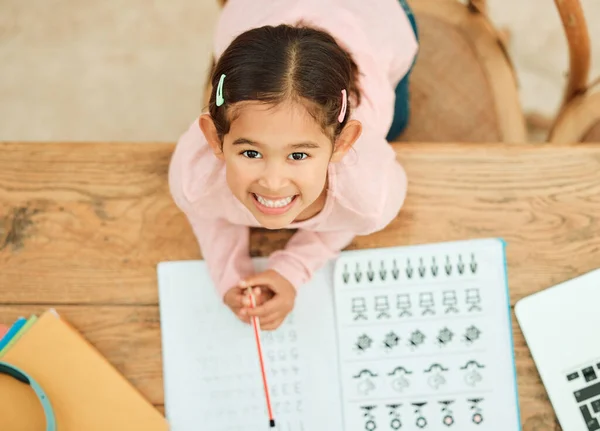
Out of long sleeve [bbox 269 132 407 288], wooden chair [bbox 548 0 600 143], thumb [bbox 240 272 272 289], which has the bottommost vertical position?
thumb [bbox 240 272 272 289]

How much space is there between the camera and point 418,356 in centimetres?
78

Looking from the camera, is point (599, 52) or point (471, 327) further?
point (599, 52)

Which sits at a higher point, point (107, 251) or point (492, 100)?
point (492, 100)

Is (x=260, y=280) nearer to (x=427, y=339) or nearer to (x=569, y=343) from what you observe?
(x=427, y=339)

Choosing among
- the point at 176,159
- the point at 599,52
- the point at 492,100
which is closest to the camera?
the point at 176,159

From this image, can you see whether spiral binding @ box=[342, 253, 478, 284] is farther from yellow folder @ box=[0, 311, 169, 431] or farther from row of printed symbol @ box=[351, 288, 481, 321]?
yellow folder @ box=[0, 311, 169, 431]

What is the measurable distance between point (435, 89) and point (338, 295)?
398 millimetres

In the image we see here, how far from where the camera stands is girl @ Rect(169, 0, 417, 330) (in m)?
0.57

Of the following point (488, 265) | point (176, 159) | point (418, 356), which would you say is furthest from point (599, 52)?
point (176, 159)

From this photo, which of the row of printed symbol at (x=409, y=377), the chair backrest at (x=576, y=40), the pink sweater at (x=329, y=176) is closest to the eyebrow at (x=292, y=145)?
the pink sweater at (x=329, y=176)

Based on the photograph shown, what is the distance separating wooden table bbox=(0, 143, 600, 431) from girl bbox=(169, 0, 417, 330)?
0.16ft

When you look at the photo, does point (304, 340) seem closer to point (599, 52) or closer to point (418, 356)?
point (418, 356)

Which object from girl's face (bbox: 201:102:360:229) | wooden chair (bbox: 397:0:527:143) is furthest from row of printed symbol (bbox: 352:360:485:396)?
wooden chair (bbox: 397:0:527:143)

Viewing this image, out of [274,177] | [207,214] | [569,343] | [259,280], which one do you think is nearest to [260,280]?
[259,280]
